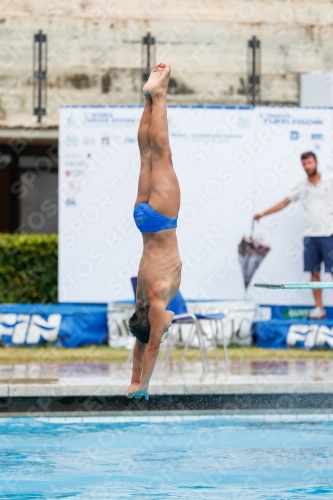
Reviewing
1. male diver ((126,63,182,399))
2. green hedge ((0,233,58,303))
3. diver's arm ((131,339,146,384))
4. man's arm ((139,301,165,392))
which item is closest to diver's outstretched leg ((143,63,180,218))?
male diver ((126,63,182,399))

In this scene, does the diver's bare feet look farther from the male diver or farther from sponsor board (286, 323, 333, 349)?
sponsor board (286, 323, 333, 349)

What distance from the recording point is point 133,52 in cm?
1595

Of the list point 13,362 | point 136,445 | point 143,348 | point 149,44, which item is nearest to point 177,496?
point 143,348

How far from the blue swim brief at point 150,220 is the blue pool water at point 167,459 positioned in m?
1.58

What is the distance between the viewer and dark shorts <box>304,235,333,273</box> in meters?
11.8

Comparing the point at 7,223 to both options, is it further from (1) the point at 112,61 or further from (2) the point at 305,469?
(2) the point at 305,469

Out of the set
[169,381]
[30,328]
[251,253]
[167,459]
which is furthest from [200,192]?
[167,459]

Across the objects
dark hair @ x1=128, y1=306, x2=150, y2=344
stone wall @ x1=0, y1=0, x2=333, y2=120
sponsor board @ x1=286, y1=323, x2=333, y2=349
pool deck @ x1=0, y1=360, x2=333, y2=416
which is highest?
stone wall @ x1=0, y1=0, x2=333, y2=120

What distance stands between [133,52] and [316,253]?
5.61 metres

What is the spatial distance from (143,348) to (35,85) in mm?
10087

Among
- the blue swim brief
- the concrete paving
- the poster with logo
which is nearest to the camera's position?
the blue swim brief

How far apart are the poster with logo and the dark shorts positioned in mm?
261

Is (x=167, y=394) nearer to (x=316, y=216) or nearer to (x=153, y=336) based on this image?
(x=153, y=336)

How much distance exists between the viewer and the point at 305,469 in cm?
676
